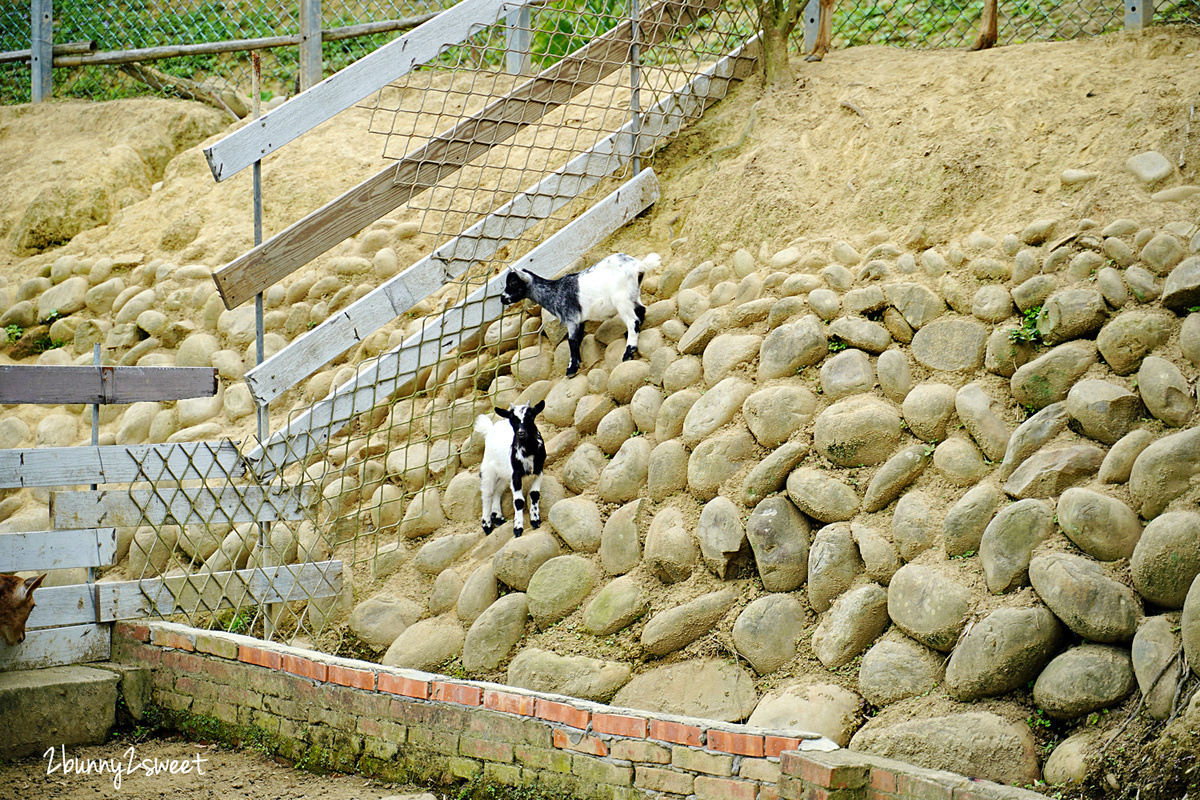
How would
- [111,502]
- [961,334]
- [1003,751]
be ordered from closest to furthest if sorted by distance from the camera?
1. [1003,751]
2. [961,334]
3. [111,502]

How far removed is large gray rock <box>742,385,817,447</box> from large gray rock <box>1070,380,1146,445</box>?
39.5 inches

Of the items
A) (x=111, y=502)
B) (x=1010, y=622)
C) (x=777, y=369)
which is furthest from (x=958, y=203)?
(x=111, y=502)

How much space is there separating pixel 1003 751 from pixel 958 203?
262cm

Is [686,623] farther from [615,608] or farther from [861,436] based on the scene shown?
[861,436]

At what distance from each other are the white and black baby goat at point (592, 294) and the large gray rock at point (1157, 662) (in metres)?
2.55

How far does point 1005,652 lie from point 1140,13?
13.0 ft

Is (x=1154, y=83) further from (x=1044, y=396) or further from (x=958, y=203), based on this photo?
(x=1044, y=396)

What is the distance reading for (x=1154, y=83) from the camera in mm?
4625

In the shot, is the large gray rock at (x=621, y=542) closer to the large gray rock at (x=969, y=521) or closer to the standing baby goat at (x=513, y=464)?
the standing baby goat at (x=513, y=464)

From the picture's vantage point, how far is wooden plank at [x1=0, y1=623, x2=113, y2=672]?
4.32 meters

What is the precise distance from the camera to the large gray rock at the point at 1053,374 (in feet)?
11.8

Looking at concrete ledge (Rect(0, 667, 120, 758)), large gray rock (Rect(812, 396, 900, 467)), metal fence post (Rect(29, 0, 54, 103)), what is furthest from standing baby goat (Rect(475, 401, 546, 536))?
metal fence post (Rect(29, 0, 54, 103))

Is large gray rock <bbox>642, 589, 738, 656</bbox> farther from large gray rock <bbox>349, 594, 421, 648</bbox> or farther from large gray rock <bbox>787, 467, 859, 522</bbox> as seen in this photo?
large gray rock <bbox>349, 594, 421, 648</bbox>

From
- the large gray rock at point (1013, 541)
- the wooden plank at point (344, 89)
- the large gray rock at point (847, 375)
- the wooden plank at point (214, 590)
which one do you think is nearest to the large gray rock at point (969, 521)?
the large gray rock at point (1013, 541)
